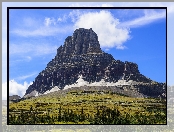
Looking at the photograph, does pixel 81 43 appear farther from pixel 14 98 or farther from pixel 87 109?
pixel 14 98

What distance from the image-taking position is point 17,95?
5371 millimetres

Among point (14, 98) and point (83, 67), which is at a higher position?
point (83, 67)

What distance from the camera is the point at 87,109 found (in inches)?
212

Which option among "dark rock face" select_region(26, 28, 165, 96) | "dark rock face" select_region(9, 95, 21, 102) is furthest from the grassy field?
"dark rock face" select_region(26, 28, 165, 96)

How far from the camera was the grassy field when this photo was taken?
538 centimetres

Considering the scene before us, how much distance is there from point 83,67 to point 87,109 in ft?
1.98

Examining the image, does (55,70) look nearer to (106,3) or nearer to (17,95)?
(17,95)

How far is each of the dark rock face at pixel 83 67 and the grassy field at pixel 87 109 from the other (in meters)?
0.17

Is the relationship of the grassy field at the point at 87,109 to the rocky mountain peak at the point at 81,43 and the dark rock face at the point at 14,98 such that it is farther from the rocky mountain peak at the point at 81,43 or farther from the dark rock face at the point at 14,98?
the rocky mountain peak at the point at 81,43

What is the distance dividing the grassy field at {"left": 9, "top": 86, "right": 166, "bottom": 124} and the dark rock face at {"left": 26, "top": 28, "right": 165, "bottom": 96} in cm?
17

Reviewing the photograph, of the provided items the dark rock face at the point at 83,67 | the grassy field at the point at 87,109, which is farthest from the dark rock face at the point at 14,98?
the dark rock face at the point at 83,67

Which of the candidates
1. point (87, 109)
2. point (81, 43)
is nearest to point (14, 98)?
point (87, 109)

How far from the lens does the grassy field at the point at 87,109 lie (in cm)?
538

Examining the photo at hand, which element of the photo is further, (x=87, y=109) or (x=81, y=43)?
(x=81, y=43)
